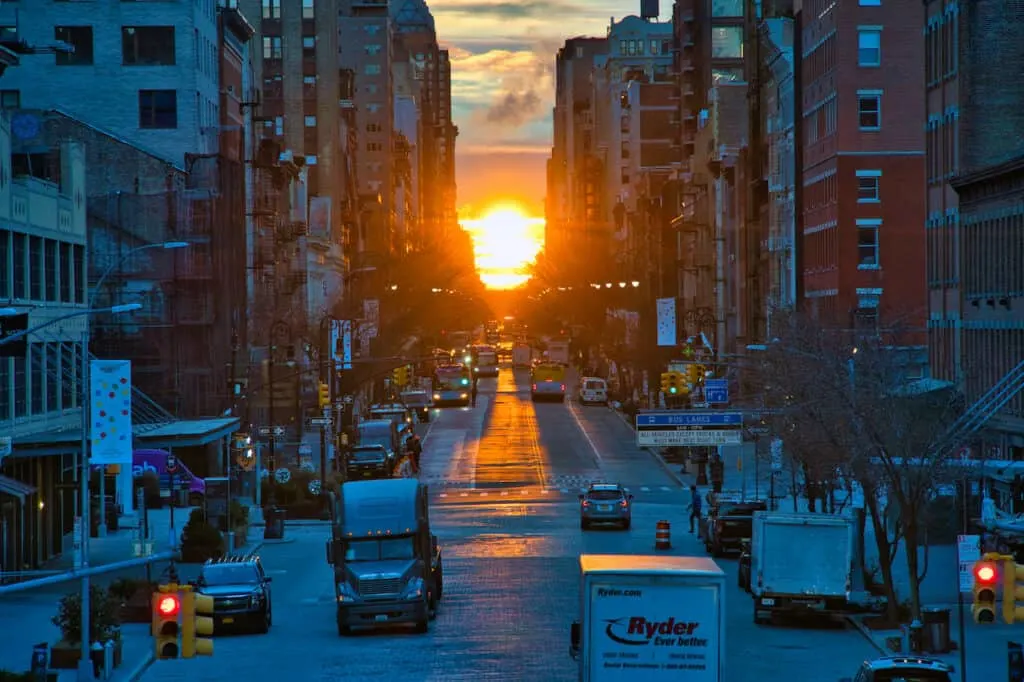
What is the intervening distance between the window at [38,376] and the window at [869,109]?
42369 millimetres

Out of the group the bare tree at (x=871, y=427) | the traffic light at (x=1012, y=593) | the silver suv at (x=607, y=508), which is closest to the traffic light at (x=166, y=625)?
the traffic light at (x=1012, y=593)

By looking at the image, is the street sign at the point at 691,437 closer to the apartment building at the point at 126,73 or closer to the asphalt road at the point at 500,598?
the asphalt road at the point at 500,598

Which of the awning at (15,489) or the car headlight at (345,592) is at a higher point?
the awning at (15,489)

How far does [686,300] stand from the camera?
504 feet

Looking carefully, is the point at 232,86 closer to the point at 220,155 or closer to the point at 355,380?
the point at 220,155

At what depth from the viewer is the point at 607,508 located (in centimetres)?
6575

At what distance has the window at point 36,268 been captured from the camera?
56531 mm

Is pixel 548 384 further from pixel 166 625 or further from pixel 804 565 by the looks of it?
pixel 166 625

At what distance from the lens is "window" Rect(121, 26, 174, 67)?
92.9m

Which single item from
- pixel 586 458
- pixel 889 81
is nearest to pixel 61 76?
pixel 586 458

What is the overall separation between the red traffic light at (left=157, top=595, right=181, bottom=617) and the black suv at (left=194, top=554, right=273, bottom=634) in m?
17.7

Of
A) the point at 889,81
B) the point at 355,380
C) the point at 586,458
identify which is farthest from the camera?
the point at 355,380

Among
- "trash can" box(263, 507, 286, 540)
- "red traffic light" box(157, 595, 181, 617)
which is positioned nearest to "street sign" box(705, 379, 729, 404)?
Answer: "trash can" box(263, 507, 286, 540)

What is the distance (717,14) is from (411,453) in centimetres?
6914
